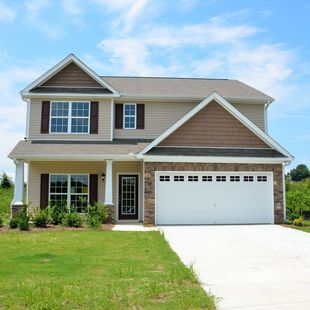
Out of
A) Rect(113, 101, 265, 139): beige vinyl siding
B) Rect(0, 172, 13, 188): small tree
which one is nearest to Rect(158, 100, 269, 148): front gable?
Rect(113, 101, 265, 139): beige vinyl siding

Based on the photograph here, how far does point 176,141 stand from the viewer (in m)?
16.9

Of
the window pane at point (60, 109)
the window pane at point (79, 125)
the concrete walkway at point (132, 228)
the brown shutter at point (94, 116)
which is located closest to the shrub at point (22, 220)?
the concrete walkway at point (132, 228)

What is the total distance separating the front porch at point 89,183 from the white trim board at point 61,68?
358cm

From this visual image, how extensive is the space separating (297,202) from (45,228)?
1244 cm

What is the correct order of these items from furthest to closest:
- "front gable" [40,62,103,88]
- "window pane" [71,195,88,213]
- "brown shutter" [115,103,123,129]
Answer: "brown shutter" [115,103,123,129]
"front gable" [40,62,103,88]
"window pane" [71,195,88,213]

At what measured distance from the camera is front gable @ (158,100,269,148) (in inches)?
669

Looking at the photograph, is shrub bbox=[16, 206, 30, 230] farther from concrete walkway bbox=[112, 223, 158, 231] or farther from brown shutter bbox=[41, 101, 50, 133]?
brown shutter bbox=[41, 101, 50, 133]

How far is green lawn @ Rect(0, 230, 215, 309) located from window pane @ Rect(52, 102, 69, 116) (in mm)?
8323

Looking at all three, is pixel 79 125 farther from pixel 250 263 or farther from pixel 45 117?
pixel 250 263

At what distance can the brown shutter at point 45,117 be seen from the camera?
60.2 ft

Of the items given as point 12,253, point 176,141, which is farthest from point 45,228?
point 176,141

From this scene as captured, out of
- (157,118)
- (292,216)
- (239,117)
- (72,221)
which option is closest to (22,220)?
(72,221)

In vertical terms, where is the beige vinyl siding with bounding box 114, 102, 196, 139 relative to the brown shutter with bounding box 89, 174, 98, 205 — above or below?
above

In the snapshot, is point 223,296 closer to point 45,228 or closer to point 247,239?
point 247,239
